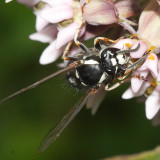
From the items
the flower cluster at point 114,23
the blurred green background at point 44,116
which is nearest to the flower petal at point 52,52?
the flower cluster at point 114,23

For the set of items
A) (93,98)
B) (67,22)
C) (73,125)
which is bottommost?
(73,125)

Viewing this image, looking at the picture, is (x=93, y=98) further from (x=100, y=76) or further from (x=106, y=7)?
(x=106, y=7)

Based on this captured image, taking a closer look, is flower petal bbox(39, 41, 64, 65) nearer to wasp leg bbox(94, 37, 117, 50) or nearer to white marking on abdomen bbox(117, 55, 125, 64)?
wasp leg bbox(94, 37, 117, 50)

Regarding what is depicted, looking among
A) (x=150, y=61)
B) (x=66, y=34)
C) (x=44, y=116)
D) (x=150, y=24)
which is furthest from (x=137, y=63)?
(x=44, y=116)

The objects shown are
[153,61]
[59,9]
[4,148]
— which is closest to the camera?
[153,61]

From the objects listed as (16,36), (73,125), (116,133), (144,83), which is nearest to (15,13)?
(16,36)
